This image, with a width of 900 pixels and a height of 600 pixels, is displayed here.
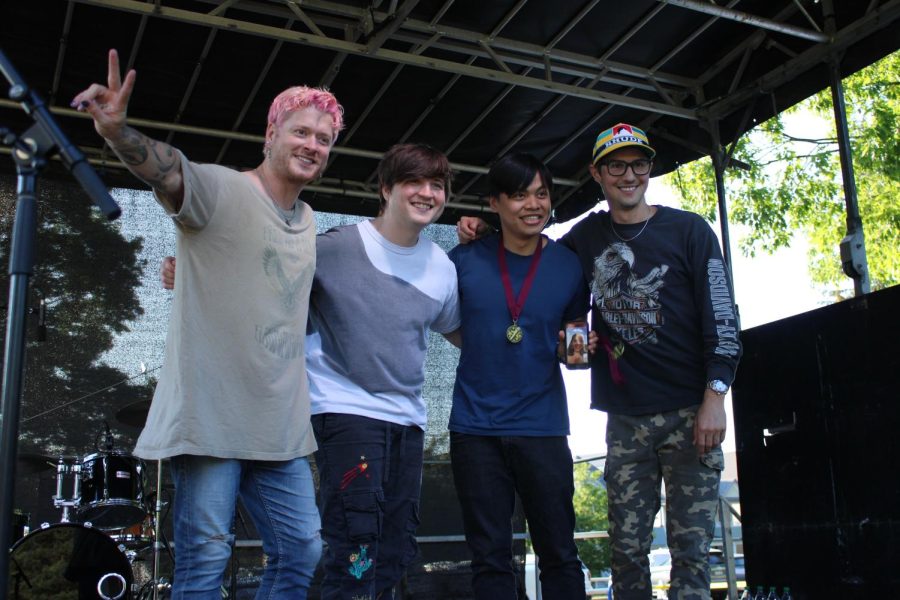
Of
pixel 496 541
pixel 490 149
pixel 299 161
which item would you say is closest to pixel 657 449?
pixel 496 541

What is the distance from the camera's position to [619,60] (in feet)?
21.6

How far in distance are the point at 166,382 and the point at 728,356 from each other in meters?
2.06

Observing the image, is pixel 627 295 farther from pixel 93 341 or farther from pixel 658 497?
pixel 93 341

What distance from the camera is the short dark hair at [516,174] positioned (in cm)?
349

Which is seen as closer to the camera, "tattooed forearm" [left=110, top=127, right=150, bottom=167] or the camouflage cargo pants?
"tattooed forearm" [left=110, top=127, right=150, bottom=167]

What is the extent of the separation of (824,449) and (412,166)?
128 inches

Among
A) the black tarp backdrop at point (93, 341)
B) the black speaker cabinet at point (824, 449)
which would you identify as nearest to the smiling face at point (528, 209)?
the black speaker cabinet at point (824, 449)

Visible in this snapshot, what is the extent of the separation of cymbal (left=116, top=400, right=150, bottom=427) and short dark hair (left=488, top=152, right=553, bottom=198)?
362cm

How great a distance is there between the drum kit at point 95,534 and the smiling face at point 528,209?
327 cm

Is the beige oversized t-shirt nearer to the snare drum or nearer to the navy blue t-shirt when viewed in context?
the navy blue t-shirt

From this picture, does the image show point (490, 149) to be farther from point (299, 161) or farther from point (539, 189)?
point (299, 161)

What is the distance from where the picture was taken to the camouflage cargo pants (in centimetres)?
334

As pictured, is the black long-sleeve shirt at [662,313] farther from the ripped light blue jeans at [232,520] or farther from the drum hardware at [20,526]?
the drum hardware at [20,526]

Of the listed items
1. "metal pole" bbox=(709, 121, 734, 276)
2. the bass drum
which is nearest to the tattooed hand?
the bass drum
